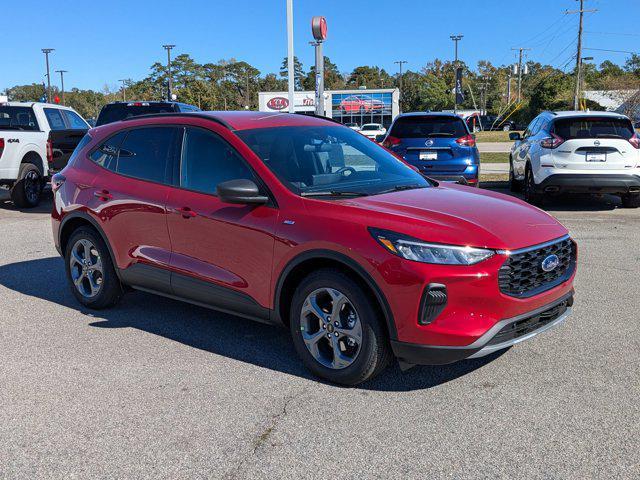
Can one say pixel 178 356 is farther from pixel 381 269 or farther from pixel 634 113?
pixel 634 113

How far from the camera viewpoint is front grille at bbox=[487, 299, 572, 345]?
3609 millimetres

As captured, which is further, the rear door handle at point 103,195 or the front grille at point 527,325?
the rear door handle at point 103,195

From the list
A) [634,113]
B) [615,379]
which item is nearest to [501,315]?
[615,379]

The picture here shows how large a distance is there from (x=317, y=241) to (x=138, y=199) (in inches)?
73.7

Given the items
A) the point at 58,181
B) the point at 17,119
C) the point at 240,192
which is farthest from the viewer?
the point at 17,119

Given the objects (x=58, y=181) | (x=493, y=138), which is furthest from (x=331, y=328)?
(x=493, y=138)

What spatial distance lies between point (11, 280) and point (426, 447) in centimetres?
539

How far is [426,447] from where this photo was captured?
3.21 m

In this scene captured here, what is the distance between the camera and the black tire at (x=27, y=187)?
1225 centimetres

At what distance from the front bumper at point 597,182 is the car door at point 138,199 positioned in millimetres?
7718

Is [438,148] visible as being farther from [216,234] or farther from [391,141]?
[216,234]

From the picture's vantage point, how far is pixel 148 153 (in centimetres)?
515

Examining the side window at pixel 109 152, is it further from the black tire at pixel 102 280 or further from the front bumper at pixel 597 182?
the front bumper at pixel 597 182

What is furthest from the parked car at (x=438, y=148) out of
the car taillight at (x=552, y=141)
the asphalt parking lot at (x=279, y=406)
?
the asphalt parking lot at (x=279, y=406)
